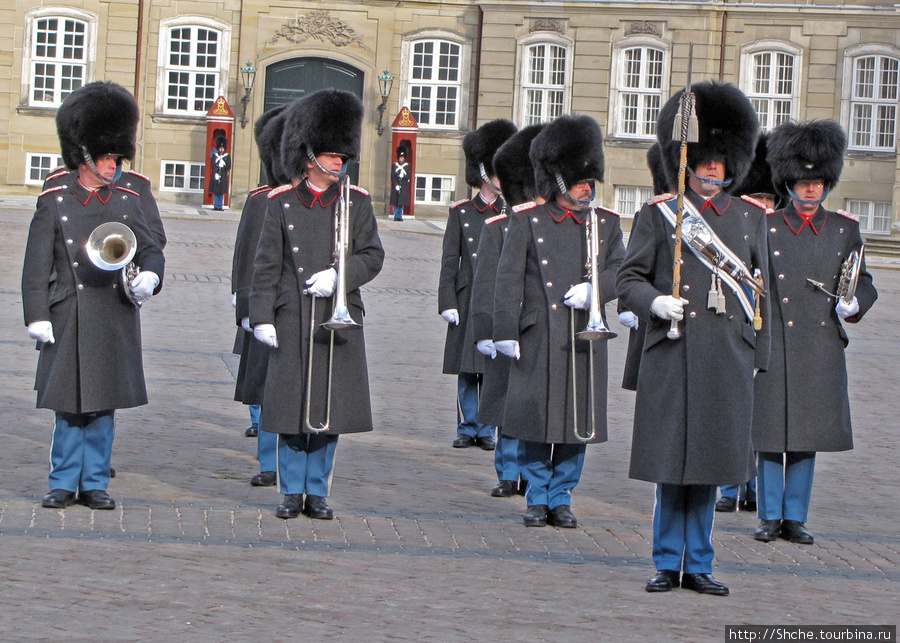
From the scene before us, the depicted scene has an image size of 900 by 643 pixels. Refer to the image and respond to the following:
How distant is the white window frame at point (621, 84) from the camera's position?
30312 mm

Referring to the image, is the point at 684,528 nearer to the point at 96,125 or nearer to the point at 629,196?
the point at 96,125

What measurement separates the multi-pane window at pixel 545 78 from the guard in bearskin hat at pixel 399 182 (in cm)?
293

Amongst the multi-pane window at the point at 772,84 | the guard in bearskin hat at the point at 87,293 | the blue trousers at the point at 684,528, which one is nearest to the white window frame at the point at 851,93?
the multi-pane window at the point at 772,84

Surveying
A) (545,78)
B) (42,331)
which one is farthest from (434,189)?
(42,331)

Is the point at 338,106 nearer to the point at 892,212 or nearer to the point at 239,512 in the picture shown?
the point at 239,512

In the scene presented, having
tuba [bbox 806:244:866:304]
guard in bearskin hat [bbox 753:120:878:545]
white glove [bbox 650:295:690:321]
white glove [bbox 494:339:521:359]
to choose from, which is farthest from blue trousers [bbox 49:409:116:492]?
tuba [bbox 806:244:866:304]

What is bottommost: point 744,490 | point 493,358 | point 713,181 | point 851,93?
point 744,490

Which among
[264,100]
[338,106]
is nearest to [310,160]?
[338,106]

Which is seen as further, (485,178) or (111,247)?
(485,178)

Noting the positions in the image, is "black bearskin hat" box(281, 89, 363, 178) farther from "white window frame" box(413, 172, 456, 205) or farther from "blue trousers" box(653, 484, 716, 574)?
"white window frame" box(413, 172, 456, 205)

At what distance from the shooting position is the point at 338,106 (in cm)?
701

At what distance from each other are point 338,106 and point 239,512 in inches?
75.9

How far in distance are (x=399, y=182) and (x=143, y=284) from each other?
22587 millimetres

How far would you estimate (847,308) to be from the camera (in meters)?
6.96
